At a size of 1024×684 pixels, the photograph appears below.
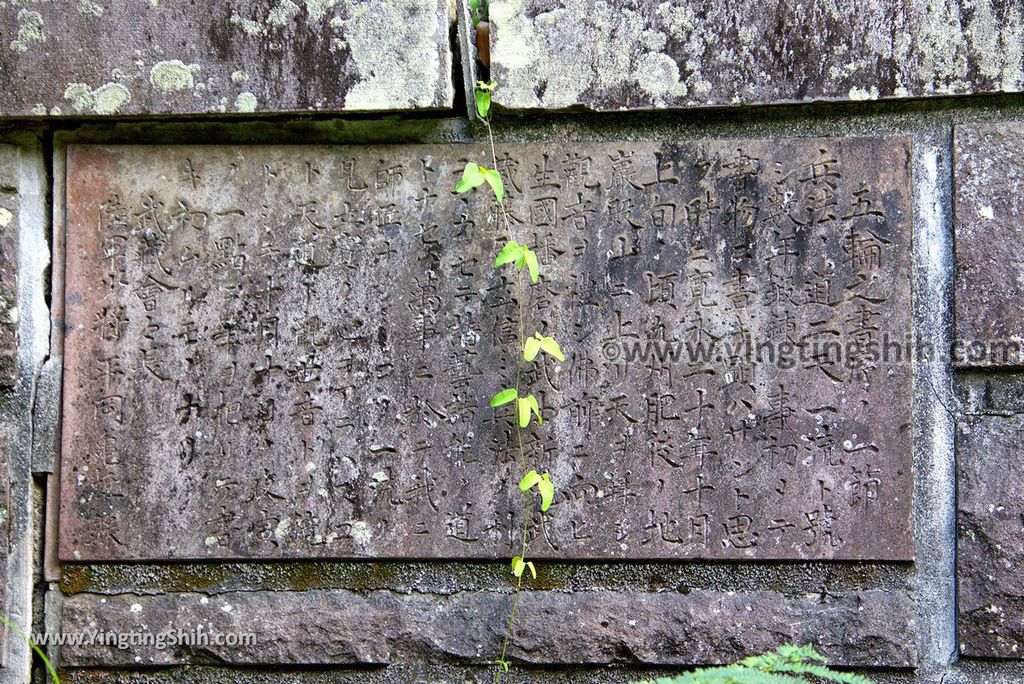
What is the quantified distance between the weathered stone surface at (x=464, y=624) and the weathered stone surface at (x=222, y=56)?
3.08 ft

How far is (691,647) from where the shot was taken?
5.71 ft

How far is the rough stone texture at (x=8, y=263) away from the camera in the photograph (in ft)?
5.90

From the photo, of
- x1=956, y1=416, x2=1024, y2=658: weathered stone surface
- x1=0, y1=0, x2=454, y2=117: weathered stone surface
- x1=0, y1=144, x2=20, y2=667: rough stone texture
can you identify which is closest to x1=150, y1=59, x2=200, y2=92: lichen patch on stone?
x1=0, y1=0, x2=454, y2=117: weathered stone surface

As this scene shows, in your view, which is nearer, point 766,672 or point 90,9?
point 766,672

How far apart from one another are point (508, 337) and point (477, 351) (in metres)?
0.07

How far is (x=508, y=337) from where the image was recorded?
179cm

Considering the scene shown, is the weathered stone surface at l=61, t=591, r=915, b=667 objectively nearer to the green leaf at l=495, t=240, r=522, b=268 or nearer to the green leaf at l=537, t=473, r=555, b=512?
the green leaf at l=537, t=473, r=555, b=512

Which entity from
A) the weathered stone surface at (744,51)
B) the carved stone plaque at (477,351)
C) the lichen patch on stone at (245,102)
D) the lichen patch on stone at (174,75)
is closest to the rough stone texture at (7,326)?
the carved stone plaque at (477,351)

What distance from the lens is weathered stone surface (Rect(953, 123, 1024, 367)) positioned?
5.61 ft

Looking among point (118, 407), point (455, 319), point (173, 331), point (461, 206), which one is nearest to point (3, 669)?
point (118, 407)

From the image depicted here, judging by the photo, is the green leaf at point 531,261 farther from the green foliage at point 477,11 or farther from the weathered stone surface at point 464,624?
the weathered stone surface at point 464,624

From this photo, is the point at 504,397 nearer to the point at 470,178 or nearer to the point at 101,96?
the point at 470,178

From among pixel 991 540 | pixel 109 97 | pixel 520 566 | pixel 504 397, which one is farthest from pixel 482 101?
pixel 991 540

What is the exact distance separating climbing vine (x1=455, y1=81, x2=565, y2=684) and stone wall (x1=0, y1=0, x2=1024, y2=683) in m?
0.02
